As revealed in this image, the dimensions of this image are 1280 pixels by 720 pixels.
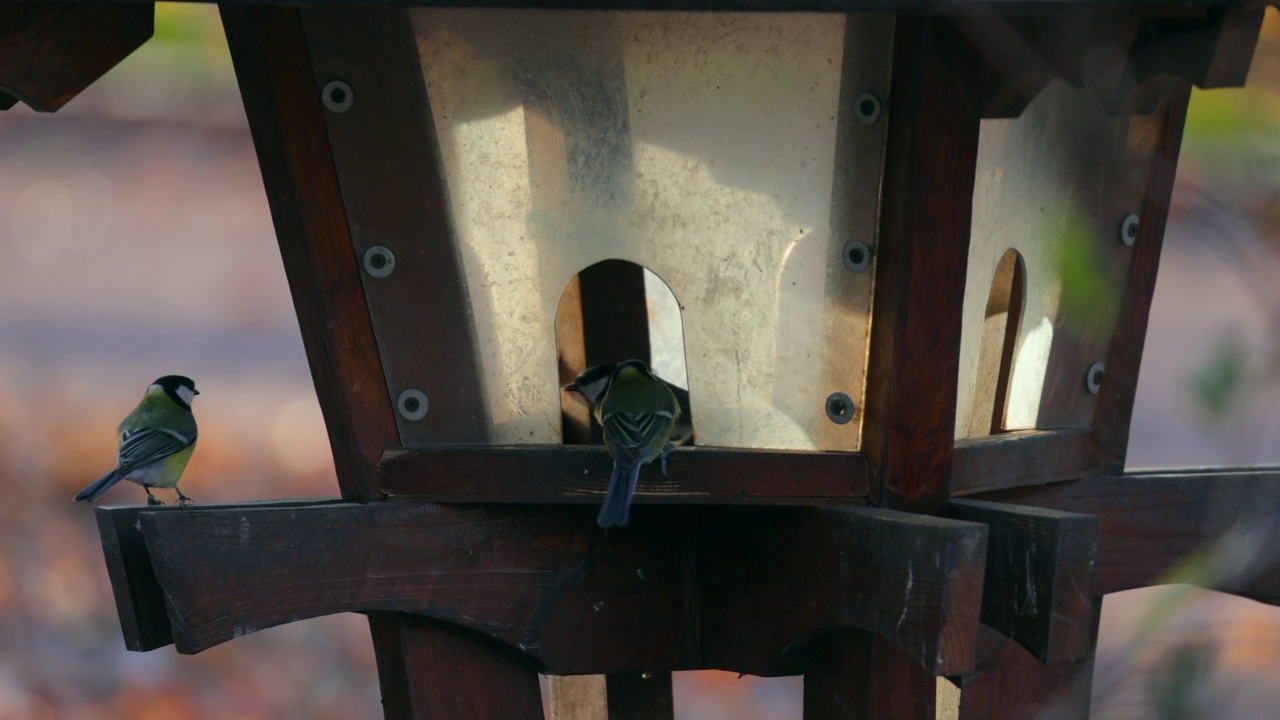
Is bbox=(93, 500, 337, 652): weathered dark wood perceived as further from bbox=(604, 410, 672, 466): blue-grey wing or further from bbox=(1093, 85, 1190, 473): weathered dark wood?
bbox=(1093, 85, 1190, 473): weathered dark wood

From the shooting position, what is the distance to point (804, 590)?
2057 millimetres

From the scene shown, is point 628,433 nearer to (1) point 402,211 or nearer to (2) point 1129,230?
(1) point 402,211

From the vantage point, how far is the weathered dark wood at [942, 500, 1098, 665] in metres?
1.75

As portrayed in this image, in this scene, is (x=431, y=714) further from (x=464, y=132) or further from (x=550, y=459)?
(x=464, y=132)

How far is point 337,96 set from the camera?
190 centimetres

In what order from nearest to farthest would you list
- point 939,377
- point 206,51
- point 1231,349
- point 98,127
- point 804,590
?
point 1231,349
point 939,377
point 804,590
point 206,51
point 98,127

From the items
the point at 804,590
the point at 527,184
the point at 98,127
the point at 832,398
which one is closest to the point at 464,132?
the point at 527,184

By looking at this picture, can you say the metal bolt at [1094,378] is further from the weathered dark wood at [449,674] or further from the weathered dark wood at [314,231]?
the weathered dark wood at [314,231]

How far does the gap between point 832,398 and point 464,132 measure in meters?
0.62

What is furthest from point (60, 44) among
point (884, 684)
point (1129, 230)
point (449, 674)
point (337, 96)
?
point (1129, 230)

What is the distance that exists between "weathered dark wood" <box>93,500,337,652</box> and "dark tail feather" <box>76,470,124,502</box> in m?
0.74

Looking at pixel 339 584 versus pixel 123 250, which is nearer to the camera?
pixel 339 584

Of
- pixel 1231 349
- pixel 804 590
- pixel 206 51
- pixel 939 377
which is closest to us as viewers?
pixel 1231 349

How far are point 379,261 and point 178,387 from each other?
1087 millimetres
